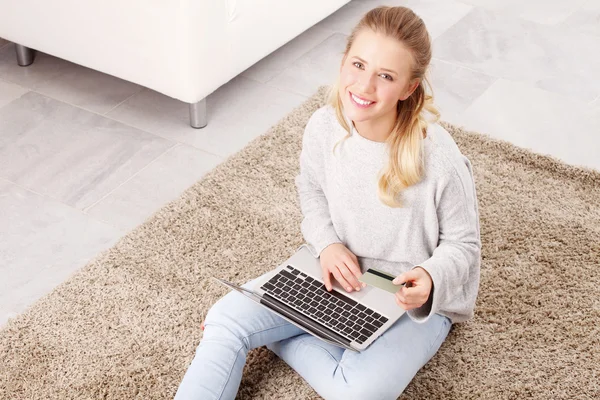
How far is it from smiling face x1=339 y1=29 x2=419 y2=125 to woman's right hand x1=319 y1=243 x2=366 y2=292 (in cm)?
25

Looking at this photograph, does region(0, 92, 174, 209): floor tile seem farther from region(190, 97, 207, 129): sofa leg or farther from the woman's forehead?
the woman's forehead

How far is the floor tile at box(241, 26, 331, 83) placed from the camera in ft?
8.07

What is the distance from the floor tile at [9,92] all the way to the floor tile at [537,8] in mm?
1581

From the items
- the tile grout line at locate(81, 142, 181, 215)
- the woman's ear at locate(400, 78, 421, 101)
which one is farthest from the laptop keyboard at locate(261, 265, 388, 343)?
the tile grout line at locate(81, 142, 181, 215)

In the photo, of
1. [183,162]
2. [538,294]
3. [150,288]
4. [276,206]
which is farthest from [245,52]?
[538,294]

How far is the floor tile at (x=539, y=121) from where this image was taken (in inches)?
85.1

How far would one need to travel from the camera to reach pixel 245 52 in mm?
2236

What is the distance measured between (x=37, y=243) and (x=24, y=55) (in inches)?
34.5

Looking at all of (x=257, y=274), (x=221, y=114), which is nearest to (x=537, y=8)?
(x=221, y=114)

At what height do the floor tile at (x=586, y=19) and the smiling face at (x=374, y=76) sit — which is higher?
the smiling face at (x=374, y=76)

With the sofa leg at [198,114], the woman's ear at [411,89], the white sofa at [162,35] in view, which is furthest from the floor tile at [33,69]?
the woman's ear at [411,89]

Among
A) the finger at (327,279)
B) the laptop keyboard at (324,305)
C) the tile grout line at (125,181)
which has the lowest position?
the tile grout line at (125,181)

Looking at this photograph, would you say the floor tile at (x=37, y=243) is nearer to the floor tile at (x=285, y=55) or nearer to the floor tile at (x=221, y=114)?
the floor tile at (x=221, y=114)

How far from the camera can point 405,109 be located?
1.29 metres
